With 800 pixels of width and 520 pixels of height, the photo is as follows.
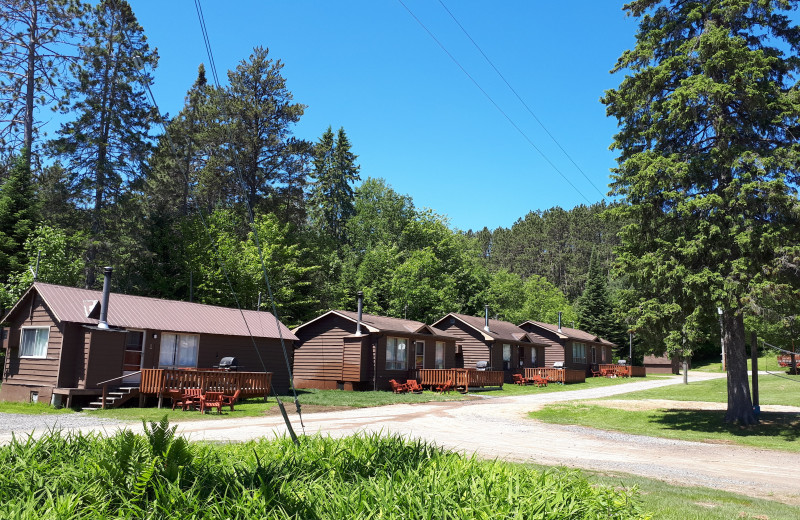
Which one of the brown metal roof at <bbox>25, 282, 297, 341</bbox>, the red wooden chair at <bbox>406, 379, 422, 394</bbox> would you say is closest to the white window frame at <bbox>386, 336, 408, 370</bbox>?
the red wooden chair at <bbox>406, 379, 422, 394</bbox>

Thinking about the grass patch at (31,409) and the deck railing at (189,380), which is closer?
the grass patch at (31,409)

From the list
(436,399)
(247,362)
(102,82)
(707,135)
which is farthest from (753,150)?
(102,82)

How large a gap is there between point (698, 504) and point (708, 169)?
12.8m

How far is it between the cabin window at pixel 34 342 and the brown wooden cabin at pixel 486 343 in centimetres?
2435

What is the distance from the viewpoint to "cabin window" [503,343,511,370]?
137 ft

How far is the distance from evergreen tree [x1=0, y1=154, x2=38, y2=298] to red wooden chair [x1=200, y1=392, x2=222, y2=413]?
16.5 m

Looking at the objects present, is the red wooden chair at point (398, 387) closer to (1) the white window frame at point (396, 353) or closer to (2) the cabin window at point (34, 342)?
(1) the white window frame at point (396, 353)

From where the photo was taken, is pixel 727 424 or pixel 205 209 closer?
pixel 727 424

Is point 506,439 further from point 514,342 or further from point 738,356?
point 514,342

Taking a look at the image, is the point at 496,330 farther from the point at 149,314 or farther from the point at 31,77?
the point at 31,77

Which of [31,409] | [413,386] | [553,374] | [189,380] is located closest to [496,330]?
[553,374]

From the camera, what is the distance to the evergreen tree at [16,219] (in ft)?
95.1

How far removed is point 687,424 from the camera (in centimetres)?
1817

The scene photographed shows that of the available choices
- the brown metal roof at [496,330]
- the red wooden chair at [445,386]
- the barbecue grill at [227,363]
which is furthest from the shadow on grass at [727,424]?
the brown metal roof at [496,330]
